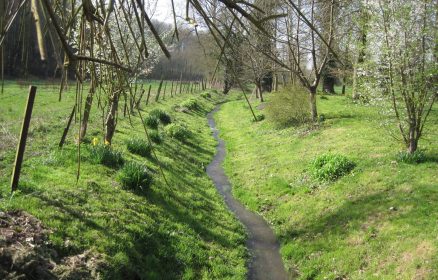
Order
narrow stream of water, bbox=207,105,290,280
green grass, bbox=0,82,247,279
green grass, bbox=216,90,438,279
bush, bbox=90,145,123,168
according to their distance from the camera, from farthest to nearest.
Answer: bush, bbox=90,145,123,168 < narrow stream of water, bbox=207,105,290,280 < green grass, bbox=216,90,438,279 < green grass, bbox=0,82,247,279

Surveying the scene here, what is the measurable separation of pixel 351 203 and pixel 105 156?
578 centimetres

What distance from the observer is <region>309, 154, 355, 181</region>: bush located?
1121 centimetres

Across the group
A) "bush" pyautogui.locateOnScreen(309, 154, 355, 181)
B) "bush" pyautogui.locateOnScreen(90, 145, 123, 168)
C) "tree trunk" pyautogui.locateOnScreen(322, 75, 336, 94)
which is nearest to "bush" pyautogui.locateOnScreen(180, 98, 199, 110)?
"tree trunk" pyautogui.locateOnScreen(322, 75, 336, 94)

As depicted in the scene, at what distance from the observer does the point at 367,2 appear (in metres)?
12.0

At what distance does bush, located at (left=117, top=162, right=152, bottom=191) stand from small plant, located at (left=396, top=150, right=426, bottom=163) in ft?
20.6

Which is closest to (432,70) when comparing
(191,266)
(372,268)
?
(372,268)

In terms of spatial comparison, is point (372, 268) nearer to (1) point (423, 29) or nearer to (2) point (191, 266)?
(2) point (191, 266)

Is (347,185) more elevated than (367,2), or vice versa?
(367,2)

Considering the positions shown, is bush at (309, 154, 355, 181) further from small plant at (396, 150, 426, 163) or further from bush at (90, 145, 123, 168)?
bush at (90, 145, 123, 168)

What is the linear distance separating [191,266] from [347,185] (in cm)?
480

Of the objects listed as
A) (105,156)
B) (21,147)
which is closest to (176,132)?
(105,156)

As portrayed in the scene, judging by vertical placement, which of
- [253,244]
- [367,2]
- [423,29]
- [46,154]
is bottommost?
[253,244]

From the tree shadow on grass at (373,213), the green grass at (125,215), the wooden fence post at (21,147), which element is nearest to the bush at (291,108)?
the green grass at (125,215)

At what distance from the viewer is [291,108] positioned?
63.3 feet
